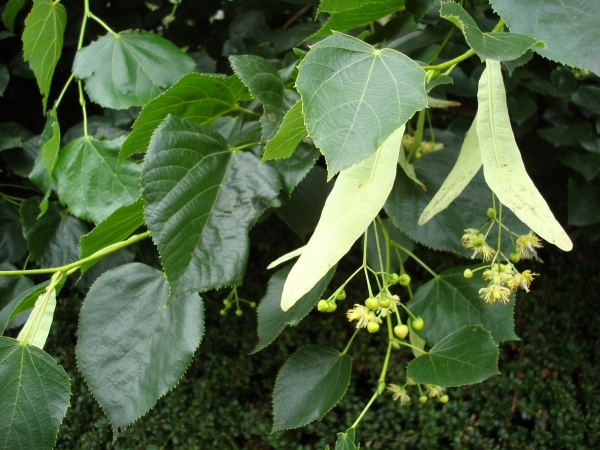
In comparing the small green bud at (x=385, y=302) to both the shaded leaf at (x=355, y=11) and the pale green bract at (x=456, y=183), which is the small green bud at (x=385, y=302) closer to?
the pale green bract at (x=456, y=183)

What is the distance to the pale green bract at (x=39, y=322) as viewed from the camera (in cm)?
60

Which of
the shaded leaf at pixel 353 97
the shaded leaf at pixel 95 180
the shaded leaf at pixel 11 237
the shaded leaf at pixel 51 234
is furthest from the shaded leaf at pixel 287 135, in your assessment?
the shaded leaf at pixel 11 237

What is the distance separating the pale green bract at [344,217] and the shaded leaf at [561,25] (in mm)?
160

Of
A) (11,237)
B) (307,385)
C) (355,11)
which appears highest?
(355,11)

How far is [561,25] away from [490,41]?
0.09 meters

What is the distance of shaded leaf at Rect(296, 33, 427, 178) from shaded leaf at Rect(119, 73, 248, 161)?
0.84 feet

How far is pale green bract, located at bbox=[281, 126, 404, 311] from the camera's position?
43 centimetres

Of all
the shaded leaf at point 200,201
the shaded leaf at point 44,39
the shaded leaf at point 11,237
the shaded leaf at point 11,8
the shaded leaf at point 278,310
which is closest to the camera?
the shaded leaf at point 200,201

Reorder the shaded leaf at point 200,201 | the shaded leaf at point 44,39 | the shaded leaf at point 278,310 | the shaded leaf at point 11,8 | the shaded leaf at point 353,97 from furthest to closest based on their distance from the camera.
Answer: the shaded leaf at point 11,8 → the shaded leaf at point 44,39 → the shaded leaf at point 278,310 → the shaded leaf at point 200,201 → the shaded leaf at point 353,97

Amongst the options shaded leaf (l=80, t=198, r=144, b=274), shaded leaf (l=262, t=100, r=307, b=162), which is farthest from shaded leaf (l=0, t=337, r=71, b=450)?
shaded leaf (l=262, t=100, r=307, b=162)

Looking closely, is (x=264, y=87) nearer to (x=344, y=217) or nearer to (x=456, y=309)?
(x=344, y=217)

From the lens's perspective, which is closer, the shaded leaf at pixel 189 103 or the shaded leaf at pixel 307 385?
the shaded leaf at pixel 189 103

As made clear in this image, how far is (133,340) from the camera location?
0.63 metres

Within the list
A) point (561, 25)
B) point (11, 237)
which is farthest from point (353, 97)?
point (11, 237)
